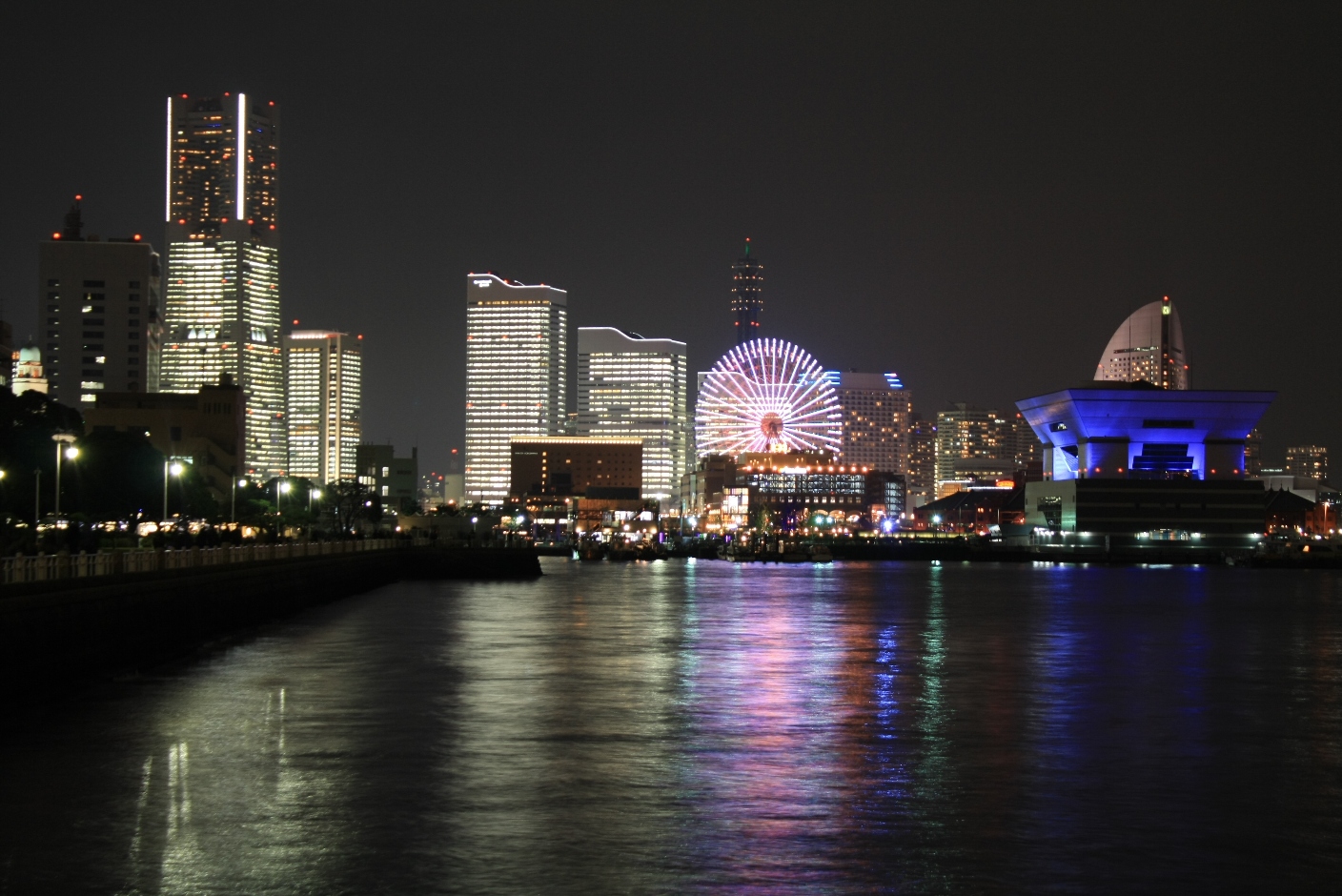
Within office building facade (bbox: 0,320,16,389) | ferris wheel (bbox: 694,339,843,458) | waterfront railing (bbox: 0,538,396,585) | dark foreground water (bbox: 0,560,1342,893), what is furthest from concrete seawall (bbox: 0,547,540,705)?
ferris wheel (bbox: 694,339,843,458)

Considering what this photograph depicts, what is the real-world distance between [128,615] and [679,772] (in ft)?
66.7

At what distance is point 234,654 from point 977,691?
67.5 feet

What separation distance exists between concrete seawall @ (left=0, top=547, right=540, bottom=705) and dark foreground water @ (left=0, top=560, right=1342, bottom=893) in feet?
4.21

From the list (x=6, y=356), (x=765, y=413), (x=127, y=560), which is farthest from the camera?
(x=765, y=413)

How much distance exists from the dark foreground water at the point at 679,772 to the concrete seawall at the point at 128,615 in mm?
1282

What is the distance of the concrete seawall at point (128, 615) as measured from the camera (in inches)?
1186

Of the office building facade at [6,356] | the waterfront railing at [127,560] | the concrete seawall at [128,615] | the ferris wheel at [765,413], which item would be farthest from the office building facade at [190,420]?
the concrete seawall at [128,615]

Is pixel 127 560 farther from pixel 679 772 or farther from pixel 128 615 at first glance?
pixel 679 772

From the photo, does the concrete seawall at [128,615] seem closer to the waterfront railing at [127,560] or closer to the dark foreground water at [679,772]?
the waterfront railing at [127,560]

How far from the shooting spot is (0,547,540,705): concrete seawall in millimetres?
30125

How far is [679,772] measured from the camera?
931 inches

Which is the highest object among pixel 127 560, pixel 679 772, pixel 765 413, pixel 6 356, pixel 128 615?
pixel 6 356

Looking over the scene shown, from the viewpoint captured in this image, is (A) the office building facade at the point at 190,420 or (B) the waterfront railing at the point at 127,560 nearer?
(B) the waterfront railing at the point at 127,560

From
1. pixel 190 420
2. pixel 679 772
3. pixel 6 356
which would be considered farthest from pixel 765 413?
pixel 679 772
